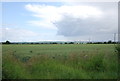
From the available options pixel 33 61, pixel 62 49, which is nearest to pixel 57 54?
pixel 62 49

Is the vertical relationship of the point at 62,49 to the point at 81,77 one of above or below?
above

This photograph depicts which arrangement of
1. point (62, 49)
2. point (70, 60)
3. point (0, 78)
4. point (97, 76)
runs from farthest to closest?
point (62, 49)
point (70, 60)
point (97, 76)
point (0, 78)

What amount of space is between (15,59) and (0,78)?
3.06 feet

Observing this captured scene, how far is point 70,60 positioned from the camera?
8.00m

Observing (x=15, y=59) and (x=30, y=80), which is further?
(x=15, y=59)

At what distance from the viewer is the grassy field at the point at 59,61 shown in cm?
734

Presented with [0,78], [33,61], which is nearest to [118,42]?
[33,61]

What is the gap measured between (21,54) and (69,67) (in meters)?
1.71

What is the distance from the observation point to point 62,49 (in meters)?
8.51

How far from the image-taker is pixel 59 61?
7.93 m

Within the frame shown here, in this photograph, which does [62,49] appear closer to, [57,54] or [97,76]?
[57,54]

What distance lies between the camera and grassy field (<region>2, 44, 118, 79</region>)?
7.34 meters

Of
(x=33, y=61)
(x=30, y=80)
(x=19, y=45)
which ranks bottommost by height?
(x=30, y=80)

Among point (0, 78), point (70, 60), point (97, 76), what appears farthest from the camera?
point (70, 60)
